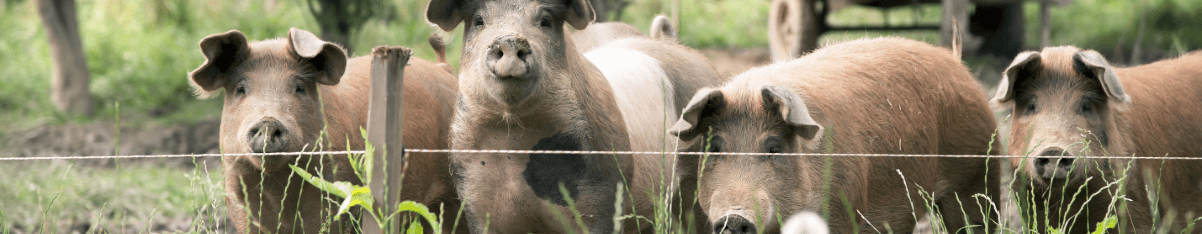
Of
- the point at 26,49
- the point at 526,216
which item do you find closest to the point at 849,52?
the point at 526,216

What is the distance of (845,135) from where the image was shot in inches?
151

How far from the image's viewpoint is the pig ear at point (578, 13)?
3.68m

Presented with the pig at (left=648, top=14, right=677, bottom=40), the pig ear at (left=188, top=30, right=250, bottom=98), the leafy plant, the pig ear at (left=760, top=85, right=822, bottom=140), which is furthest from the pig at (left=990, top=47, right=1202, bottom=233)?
the pig ear at (left=188, top=30, right=250, bottom=98)

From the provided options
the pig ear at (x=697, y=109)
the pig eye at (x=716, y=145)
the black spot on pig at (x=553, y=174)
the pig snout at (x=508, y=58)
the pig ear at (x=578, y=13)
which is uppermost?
the pig ear at (x=578, y=13)

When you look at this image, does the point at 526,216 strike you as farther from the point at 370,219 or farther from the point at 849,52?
the point at 849,52

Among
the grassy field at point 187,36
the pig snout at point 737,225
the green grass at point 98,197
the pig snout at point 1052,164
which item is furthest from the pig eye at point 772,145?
the grassy field at point 187,36

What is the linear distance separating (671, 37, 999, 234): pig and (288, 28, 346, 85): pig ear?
1.32 m

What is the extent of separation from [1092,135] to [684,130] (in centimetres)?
178

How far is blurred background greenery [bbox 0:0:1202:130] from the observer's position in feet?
35.6

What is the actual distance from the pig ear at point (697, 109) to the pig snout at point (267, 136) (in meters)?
1.37

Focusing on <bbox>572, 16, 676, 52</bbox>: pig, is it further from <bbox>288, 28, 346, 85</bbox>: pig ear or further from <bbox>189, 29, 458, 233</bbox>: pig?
<bbox>288, 28, 346, 85</bbox>: pig ear

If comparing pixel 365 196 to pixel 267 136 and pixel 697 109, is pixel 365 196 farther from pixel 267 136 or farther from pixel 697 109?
pixel 697 109

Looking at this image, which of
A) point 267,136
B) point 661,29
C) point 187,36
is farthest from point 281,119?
point 187,36

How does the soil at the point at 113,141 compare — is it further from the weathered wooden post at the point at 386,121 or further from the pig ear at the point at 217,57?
the weathered wooden post at the point at 386,121
